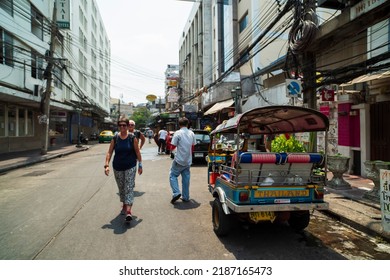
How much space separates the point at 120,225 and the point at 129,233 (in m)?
0.43

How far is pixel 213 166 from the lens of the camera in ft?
19.3

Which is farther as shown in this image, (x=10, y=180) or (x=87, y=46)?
(x=87, y=46)

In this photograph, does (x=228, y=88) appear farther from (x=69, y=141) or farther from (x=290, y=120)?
(x=69, y=141)

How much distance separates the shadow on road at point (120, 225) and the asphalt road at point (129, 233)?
2 cm

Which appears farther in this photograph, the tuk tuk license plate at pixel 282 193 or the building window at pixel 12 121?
the building window at pixel 12 121

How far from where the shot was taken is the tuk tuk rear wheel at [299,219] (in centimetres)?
432

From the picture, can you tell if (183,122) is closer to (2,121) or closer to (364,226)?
(364,226)

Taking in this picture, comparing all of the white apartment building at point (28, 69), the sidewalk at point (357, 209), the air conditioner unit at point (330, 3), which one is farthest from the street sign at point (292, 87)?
the white apartment building at point (28, 69)

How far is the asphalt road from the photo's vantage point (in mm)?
3566

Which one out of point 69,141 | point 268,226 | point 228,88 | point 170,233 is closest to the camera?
point 170,233

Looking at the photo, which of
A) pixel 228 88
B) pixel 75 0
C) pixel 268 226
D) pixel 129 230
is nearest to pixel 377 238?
pixel 268 226

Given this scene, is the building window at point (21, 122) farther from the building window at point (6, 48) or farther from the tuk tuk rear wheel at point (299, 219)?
the tuk tuk rear wheel at point (299, 219)

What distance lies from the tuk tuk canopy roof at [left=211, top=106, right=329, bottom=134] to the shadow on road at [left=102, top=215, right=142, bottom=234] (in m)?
2.29

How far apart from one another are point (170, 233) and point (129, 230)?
0.68 m
